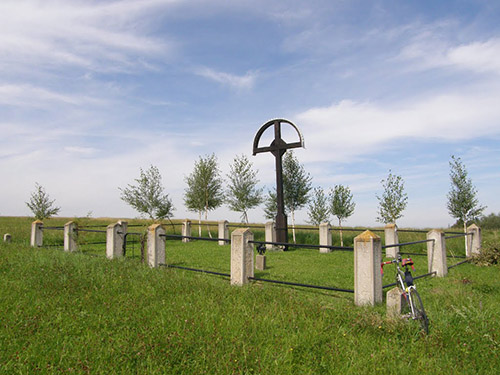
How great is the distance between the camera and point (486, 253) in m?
13.0

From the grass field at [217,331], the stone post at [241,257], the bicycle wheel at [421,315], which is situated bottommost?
the grass field at [217,331]

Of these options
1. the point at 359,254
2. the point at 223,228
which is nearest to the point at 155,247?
the point at 359,254

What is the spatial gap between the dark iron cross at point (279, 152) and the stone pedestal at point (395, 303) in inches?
471

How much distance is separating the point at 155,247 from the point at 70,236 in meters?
7.35

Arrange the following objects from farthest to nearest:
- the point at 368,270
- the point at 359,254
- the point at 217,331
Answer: the point at 359,254 < the point at 368,270 < the point at 217,331

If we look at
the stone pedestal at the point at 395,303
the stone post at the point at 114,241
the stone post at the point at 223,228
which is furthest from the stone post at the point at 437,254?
the stone post at the point at 223,228

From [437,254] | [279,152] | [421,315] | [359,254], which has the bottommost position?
[421,315]

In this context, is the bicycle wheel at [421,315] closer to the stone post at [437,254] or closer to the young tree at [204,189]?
the stone post at [437,254]

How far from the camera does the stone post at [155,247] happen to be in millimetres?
11352

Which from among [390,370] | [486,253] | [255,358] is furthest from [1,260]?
[486,253]

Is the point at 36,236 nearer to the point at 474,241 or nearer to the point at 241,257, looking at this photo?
the point at 241,257

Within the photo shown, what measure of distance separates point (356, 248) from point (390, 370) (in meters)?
3.13

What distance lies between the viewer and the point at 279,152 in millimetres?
19219

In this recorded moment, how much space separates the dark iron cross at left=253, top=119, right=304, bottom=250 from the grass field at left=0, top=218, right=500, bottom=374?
9.45 meters
